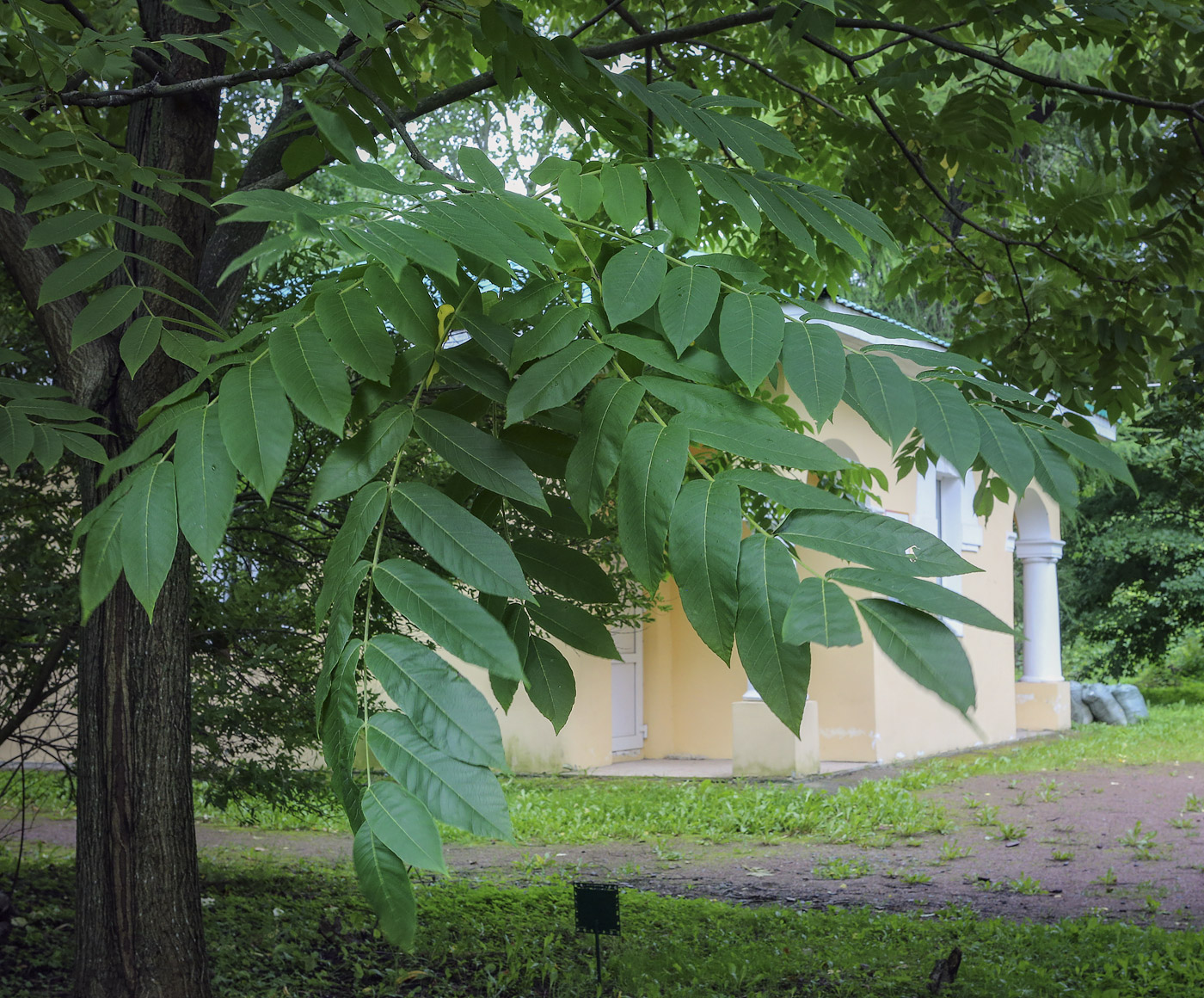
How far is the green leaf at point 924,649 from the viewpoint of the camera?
3.17 feet

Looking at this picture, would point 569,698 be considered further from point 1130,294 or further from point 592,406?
point 1130,294

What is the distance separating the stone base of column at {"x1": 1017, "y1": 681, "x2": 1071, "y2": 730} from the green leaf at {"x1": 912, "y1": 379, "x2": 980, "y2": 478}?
1579 centimetres

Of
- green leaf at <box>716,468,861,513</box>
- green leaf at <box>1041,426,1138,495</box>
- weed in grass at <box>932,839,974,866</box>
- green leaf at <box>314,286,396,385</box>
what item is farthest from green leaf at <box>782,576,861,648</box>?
weed in grass at <box>932,839,974,866</box>

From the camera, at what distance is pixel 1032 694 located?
15773 millimetres

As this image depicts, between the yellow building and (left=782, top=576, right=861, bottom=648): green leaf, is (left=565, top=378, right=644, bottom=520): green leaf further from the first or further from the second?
the yellow building

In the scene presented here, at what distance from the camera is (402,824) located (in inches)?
38.0

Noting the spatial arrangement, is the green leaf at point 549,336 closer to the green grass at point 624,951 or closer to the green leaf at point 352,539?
the green leaf at point 352,539

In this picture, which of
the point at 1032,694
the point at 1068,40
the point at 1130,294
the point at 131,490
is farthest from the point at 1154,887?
the point at 1032,694

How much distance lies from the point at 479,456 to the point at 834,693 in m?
11.0

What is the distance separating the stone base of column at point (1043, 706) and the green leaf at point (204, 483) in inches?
640

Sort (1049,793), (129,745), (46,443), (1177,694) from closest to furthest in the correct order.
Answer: (46,443) < (129,745) < (1049,793) < (1177,694)

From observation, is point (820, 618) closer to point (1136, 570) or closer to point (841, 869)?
point (841, 869)

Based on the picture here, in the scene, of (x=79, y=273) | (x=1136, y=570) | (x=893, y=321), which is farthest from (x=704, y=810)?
(x=1136, y=570)

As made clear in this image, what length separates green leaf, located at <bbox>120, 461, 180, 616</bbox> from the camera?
3.91 feet
